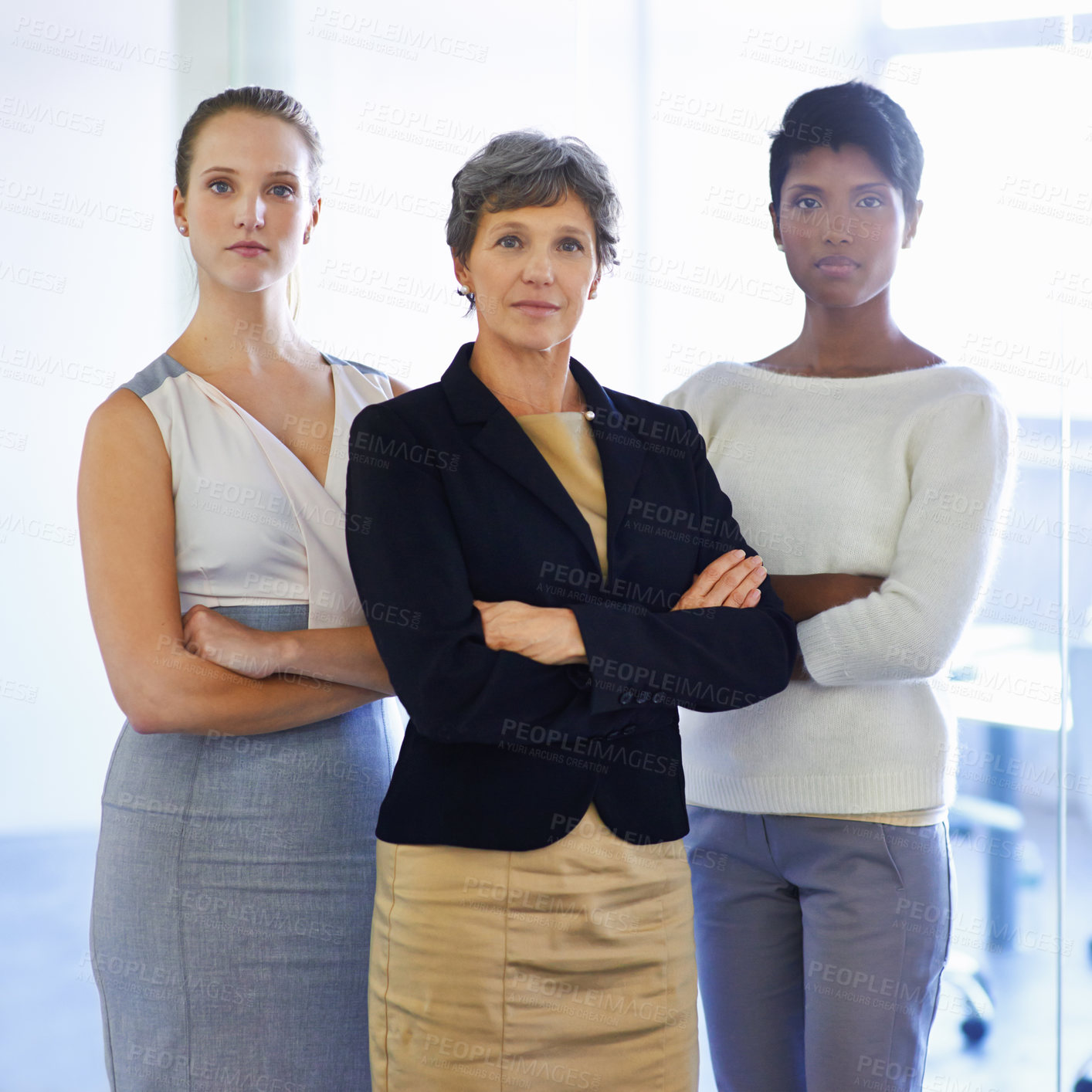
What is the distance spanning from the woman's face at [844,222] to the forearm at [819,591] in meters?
0.48

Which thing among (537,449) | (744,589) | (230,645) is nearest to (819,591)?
(744,589)

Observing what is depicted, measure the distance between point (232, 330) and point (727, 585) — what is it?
873 mm

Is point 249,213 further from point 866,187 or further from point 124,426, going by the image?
point 866,187

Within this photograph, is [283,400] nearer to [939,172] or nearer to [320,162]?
[320,162]

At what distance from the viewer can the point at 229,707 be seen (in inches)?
59.7

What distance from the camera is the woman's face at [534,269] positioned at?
1.52m

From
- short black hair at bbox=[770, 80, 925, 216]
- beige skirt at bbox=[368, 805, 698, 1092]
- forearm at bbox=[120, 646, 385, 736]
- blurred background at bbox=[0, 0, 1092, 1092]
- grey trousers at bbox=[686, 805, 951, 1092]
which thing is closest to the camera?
beige skirt at bbox=[368, 805, 698, 1092]

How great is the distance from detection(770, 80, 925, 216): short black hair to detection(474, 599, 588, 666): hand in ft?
3.13

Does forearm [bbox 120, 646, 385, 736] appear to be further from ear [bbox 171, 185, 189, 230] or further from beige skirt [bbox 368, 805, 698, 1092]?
ear [bbox 171, 185, 189, 230]

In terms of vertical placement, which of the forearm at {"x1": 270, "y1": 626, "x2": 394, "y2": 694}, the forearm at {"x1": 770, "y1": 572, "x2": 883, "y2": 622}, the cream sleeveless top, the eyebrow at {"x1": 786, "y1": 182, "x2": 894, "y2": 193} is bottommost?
the forearm at {"x1": 270, "y1": 626, "x2": 394, "y2": 694}

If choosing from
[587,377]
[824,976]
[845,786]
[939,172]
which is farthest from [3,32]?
[824,976]

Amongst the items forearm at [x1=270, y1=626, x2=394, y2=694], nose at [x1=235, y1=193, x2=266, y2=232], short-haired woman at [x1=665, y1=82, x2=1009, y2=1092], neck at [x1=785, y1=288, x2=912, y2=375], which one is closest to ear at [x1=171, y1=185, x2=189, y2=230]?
nose at [x1=235, y1=193, x2=266, y2=232]

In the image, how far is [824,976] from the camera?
1.66 m

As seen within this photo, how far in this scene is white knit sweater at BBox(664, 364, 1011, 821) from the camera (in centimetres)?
165
